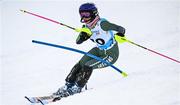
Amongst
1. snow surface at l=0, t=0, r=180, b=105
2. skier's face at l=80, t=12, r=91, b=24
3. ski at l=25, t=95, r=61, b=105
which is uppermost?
skier's face at l=80, t=12, r=91, b=24

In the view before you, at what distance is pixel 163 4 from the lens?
3258 millimetres

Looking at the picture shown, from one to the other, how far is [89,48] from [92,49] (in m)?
0.03

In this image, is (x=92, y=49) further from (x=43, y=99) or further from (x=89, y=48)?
(x=43, y=99)

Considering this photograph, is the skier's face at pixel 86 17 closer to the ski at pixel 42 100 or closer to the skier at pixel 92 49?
the skier at pixel 92 49

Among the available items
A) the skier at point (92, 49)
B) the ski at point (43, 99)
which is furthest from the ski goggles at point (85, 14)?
the ski at point (43, 99)

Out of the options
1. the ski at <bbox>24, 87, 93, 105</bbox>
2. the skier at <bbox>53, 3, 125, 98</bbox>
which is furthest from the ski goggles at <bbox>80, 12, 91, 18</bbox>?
the ski at <bbox>24, 87, 93, 105</bbox>

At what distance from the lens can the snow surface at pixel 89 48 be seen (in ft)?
9.78

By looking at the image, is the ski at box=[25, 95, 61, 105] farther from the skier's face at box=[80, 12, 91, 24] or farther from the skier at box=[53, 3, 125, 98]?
the skier's face at box=[80, 12, 91, 24]

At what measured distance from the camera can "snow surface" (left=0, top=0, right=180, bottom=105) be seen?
298 cm

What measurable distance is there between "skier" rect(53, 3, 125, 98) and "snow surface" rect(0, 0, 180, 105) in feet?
0.14

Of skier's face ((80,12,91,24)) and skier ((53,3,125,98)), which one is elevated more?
skier's face ((80,12,91,24))

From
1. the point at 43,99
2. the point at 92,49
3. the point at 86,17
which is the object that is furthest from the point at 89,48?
the point at 43,99

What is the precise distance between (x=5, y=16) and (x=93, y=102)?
100 centimetres

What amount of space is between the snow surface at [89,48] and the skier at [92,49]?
41mm
